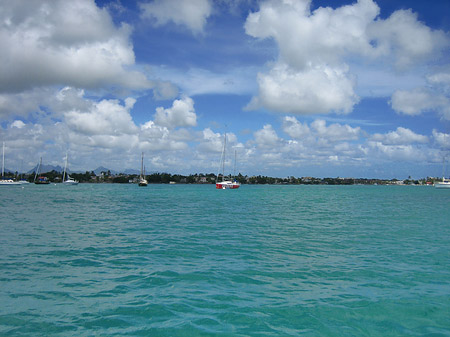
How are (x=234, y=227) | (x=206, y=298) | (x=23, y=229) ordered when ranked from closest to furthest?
(x=206, y=298) → (x=23, y=229) → (x=234, y=227)

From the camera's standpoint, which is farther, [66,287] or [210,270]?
[210,270]

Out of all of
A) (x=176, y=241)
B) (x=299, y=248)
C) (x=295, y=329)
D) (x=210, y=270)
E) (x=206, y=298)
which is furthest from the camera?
(x=176, y=241)

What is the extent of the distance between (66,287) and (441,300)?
47.0 ft

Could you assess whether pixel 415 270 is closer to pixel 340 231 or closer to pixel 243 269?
pixel 243 269

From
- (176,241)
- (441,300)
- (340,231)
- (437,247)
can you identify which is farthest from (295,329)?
(340,231)

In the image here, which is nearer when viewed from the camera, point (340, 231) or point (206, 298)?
point (206, 298)

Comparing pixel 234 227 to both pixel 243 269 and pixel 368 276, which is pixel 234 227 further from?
pixel 368 276

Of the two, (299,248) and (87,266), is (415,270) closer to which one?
(299,248)

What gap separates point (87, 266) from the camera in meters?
16.9

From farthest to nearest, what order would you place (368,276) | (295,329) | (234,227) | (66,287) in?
(234,227) < (368,276) < (66,287) < (295,329)

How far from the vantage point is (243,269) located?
1633 cm

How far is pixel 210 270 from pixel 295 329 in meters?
6.89

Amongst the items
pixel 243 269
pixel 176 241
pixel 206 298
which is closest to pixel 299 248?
pixel 243 269

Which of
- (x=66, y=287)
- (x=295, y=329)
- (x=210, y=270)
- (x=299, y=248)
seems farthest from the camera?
(x=299, y=248)
